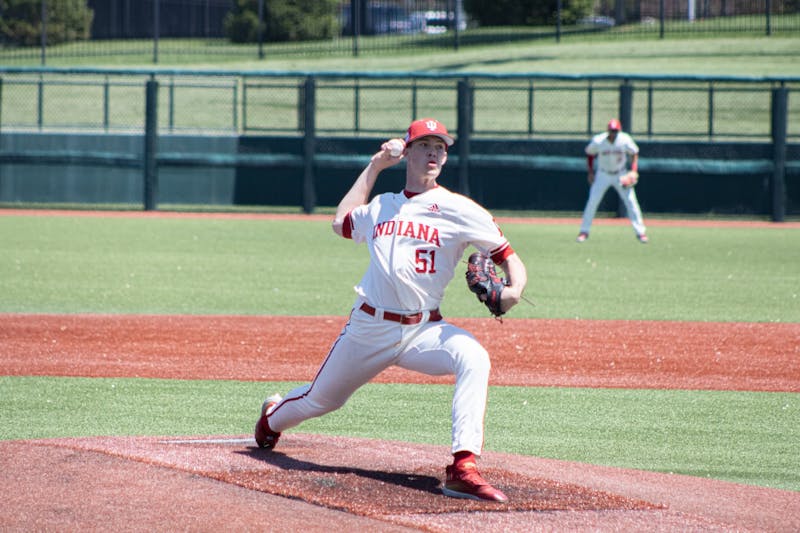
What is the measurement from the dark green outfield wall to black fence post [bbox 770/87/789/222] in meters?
0.27

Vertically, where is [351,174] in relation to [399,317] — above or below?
above

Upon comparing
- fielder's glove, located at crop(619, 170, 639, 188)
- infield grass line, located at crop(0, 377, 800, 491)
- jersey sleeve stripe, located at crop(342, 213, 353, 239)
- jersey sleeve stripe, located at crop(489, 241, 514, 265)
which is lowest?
infield grass line, located at crop(0, 377, 800, 491)

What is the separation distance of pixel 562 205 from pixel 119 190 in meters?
9.62

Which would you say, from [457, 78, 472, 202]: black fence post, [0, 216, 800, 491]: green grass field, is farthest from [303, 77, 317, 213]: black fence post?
[457, 78, 472, 202]: black fence post

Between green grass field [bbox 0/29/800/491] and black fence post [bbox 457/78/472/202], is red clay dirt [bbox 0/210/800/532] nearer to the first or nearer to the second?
green grass field [bbox 0/29/800/491]

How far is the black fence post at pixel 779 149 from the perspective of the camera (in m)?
23.6

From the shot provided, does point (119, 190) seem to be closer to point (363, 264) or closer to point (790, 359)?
point (363, 264)

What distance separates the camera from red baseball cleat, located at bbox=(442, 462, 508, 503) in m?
5.13

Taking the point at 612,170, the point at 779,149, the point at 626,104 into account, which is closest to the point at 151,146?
the point at 626,104

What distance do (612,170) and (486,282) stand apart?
14686 millimetres

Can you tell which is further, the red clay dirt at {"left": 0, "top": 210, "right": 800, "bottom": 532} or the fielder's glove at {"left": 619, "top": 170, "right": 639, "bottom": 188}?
the fielder's glove at {"left": 619, "top": 170, "right": 639, "bottom": 188}

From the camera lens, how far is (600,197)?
19500 mm

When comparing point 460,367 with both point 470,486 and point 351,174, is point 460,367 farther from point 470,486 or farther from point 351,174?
point 351,174

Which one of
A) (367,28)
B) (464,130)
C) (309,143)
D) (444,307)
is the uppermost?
(367,28)
